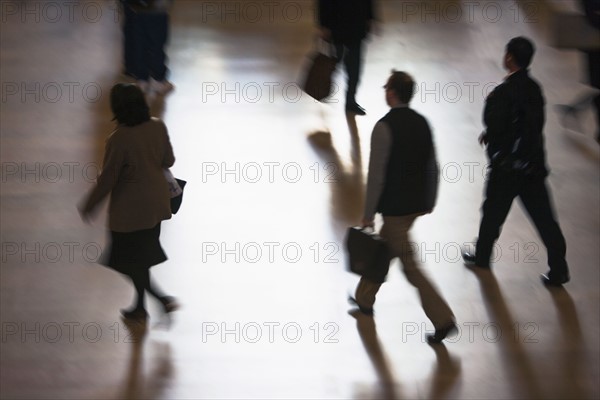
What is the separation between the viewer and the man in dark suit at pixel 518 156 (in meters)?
5.05

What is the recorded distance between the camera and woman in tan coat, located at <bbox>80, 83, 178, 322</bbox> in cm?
465

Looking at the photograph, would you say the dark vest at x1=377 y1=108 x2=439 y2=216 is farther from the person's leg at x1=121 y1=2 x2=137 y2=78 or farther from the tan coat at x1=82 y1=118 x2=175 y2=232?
the person's leg at x1=121 y1=2 x2=137 y2=78

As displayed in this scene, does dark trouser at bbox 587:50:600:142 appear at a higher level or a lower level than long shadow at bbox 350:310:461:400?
higher

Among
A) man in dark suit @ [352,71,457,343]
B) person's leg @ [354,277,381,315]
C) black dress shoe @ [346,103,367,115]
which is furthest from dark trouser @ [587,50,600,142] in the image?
person's leg @ [354,277,381,315]

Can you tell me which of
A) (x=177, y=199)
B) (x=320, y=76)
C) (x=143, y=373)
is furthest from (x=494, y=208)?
(x=320, y=76)

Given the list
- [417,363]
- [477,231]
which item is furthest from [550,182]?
[417,363]

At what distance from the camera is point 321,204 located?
6422 millimetres

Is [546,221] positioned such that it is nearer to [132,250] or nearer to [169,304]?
[169,304]

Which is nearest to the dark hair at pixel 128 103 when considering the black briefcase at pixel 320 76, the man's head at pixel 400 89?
the man's head at pixel 400 89

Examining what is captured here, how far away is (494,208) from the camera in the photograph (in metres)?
Answer: 5.44

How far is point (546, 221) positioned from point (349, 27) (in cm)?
248

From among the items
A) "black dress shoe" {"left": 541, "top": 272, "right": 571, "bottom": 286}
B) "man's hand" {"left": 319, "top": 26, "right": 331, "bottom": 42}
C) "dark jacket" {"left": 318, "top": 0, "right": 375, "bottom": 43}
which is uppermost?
"dark jacket" {"left": 318, "top": 0, "right": 375, "bottom": 43}

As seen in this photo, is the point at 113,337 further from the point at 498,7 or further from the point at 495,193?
the point at 498,7

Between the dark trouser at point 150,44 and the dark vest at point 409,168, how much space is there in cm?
372
